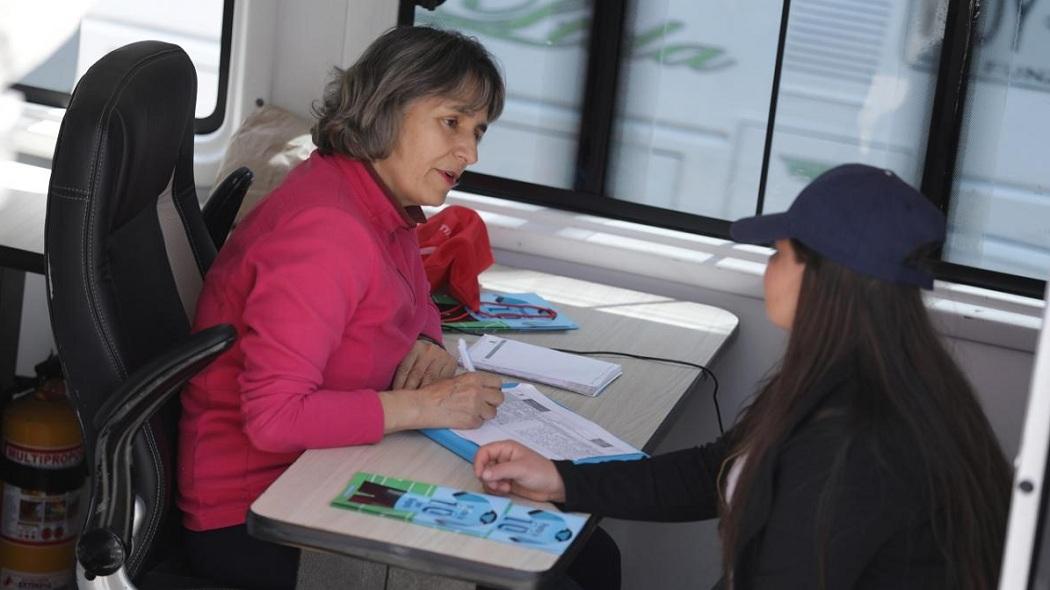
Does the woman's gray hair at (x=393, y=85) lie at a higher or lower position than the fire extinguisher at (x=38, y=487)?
higher

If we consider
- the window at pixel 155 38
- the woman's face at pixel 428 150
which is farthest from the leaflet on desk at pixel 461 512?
the window at pixel 155 38

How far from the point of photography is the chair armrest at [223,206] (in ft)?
7.93

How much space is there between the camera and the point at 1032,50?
9.65ft

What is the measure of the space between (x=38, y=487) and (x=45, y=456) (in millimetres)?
59

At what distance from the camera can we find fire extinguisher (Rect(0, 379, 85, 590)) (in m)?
2.62

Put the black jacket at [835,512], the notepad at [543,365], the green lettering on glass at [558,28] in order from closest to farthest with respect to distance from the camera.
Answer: the black jacket at [835,512] → the notepad at [543,365] → the green lettering on glass at [558,28]

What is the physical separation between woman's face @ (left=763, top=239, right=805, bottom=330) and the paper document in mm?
424

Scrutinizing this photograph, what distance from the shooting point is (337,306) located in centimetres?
189

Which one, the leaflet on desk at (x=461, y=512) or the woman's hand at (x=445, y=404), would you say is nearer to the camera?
the leaflet on desk at (x=461, y=512)

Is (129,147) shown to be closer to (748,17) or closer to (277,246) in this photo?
(277,246)

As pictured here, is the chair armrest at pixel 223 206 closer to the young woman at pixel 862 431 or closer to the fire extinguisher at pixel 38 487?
the fire extinguisher at pixel 38 487

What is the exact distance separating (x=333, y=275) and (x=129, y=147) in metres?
0.31

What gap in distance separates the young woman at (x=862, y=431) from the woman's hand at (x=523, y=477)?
26 centimetres

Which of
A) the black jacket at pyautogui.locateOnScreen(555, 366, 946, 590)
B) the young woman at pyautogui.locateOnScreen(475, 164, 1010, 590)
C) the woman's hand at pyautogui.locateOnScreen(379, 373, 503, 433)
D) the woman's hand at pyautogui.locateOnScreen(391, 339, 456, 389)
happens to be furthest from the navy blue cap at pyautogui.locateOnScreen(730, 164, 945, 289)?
the woman's hand at pyautogui.locateOnScreen(391, 339, 456, 389)
